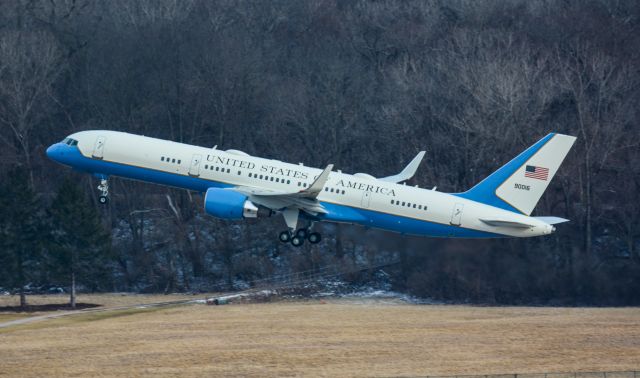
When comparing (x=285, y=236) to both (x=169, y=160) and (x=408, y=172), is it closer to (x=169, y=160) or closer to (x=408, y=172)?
(x=169, y=160)

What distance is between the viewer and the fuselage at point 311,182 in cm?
6762

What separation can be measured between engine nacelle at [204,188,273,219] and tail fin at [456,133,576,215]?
11482mm

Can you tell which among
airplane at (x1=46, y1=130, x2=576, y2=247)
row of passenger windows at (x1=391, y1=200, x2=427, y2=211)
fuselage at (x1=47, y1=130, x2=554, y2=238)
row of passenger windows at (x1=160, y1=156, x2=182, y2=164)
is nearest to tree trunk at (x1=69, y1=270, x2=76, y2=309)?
fuselage at (x1=47, y1=130, x2=554, y2=238)

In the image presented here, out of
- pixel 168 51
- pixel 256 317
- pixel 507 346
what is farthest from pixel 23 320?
pixel 168 51

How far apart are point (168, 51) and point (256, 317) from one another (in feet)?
125

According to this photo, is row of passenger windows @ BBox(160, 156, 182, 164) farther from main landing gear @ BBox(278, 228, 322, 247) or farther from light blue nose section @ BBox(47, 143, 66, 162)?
main landing gear @ BBox(278, 228, 322, 247)

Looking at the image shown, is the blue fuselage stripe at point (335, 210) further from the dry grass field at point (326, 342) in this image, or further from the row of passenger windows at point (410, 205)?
the dry grass field at point (326, 342)

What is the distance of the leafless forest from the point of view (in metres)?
80.6

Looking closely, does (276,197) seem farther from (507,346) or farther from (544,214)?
(544,214)

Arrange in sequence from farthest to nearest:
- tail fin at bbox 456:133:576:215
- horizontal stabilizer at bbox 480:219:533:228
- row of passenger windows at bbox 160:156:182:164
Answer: row of passenger windows at bbox 160:156:182:164
tail fin at bbox 456:133:576:215
horizontal stabilizer at bbox 480:219:533:228

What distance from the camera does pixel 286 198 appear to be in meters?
68.6

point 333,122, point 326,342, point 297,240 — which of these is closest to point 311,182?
point 297,240

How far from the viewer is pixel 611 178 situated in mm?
88562

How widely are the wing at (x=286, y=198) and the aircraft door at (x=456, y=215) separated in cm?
646
